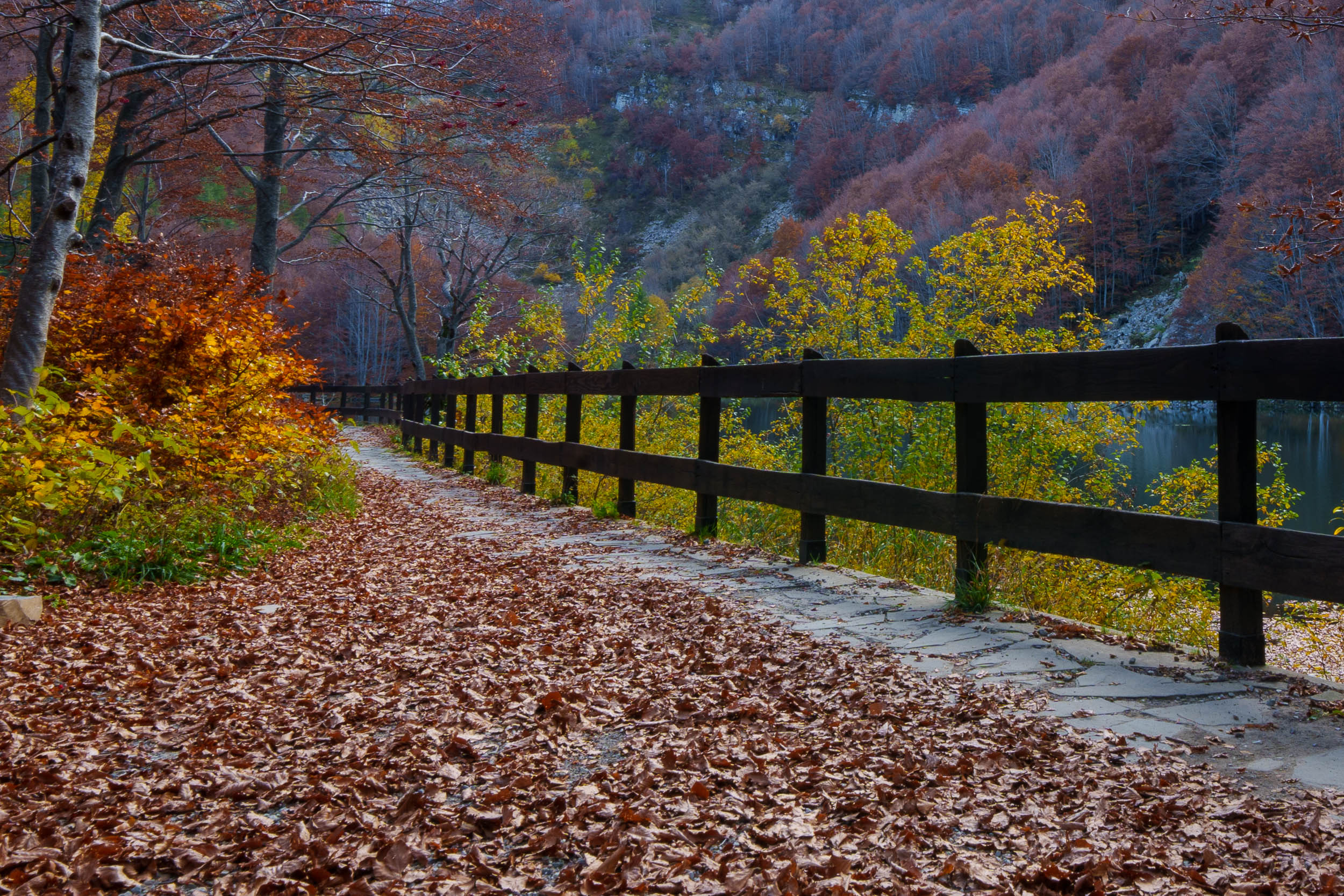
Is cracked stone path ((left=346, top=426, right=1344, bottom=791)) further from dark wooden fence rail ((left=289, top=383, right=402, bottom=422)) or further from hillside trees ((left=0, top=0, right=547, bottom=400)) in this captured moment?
dark wooden fence rail ((left=289, top=383, right=402, bottom=422))

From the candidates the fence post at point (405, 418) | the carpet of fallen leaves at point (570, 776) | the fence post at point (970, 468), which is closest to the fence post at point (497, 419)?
the fence post at point (405, 418)

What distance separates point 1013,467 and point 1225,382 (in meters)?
5.31

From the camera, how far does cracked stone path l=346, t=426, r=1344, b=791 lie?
113 inches

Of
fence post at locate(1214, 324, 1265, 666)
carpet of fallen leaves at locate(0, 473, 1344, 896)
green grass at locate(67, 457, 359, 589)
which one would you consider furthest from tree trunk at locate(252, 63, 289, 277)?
fence post at locate(1214, 324, 1265, 666)

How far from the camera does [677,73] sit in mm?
152500

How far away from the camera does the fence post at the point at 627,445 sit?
849cm

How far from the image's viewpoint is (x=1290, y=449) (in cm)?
2500

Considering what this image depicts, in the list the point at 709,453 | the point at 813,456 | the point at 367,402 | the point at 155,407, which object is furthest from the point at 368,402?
the point at 813,456

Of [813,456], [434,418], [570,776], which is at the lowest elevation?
[570,776]

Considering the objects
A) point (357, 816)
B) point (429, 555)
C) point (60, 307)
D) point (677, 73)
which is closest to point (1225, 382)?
point (357, 816)

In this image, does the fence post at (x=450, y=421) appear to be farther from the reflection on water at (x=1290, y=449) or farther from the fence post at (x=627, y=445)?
the reflection on water at (x=1290, y=449)

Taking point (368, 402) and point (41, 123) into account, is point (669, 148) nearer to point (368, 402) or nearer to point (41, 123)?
point (368, 402)

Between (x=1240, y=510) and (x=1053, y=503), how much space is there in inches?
31.8

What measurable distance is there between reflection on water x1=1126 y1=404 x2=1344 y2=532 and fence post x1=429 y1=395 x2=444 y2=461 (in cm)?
1114
